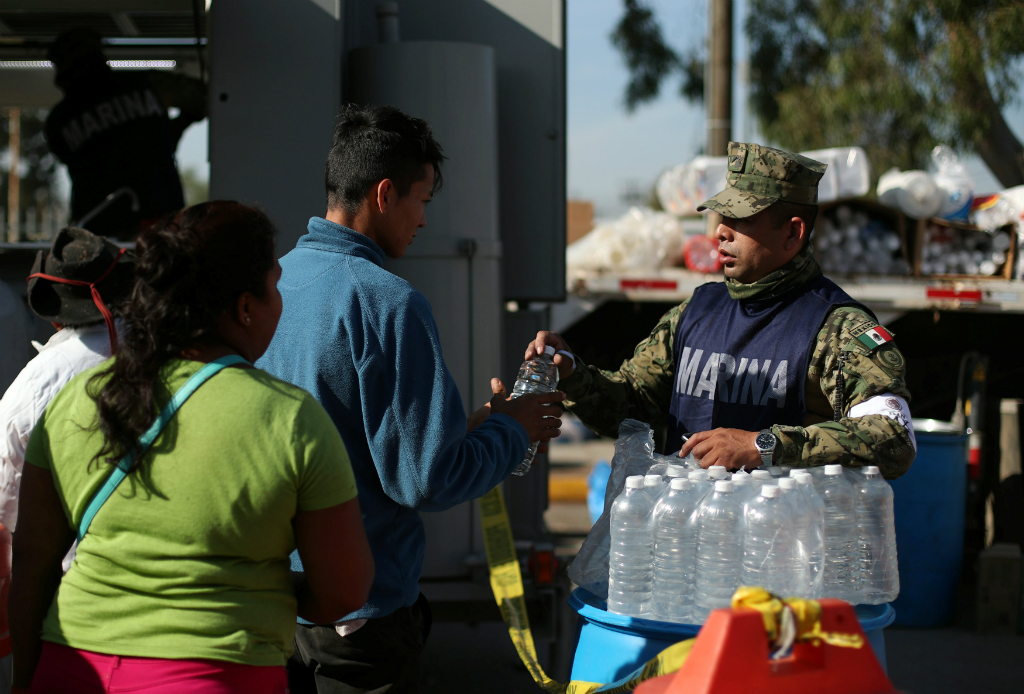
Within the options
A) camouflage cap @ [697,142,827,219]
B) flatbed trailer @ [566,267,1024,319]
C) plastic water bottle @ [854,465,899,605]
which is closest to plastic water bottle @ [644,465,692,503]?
plastic water bottle @ [854,465,899,605]

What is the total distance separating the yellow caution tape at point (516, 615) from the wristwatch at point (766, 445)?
2.16ft

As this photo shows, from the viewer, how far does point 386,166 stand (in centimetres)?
224

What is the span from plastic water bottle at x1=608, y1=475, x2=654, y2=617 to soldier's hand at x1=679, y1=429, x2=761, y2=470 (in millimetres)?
234

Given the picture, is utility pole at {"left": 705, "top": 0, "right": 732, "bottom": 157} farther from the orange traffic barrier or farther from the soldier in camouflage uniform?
the orange traffic barrier

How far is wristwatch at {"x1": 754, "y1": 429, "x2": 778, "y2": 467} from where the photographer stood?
2.40 meters

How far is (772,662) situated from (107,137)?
180 inches

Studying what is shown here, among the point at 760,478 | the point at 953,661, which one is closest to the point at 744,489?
the point at 760,478

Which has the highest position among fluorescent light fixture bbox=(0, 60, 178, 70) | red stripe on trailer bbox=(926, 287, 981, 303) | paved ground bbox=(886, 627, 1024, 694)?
fluorescent light fixture bbox=(0, 60, 178, 70)

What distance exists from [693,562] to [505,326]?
221 cm

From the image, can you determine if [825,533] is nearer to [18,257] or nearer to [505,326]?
[505,326]

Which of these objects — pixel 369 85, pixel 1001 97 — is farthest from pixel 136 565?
pixel 1001 97

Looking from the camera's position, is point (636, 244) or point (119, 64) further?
point (636, 244)

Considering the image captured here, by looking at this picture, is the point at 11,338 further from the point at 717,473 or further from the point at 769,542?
the point at 769,542

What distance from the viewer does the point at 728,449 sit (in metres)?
2.42
